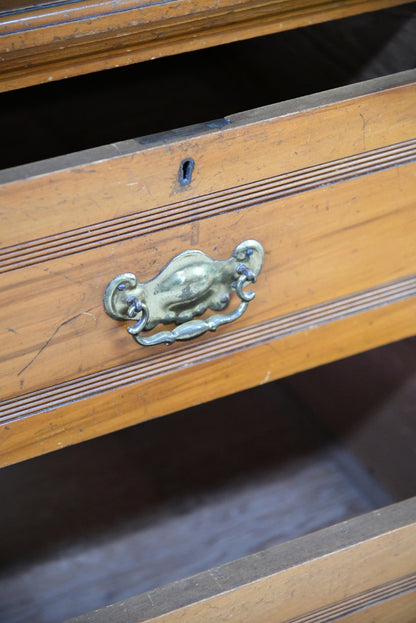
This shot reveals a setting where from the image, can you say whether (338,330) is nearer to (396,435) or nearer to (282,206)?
(282,206)

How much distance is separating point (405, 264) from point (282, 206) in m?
0.13

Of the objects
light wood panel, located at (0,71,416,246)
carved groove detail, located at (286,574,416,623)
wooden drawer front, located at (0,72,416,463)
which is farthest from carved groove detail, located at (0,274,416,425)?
carved groove detail, located at (286,574,416,623)

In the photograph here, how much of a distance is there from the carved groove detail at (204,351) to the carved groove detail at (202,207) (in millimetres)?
97

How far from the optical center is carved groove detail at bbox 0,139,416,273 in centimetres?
41

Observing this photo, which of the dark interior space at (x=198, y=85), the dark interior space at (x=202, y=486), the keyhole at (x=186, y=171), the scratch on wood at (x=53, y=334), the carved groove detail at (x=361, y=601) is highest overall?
the dark interior space at (x=198, y=85)

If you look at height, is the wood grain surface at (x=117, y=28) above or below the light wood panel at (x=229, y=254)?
above

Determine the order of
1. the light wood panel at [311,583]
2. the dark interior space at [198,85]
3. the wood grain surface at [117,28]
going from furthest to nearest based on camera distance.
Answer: the dark interior space at [198,85] → the light wood panel at [311,583] → the wood grain surface at [117,28]

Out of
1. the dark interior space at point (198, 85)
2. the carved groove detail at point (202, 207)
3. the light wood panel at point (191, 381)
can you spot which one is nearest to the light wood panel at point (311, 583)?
the light wood panel at point (191, 381)

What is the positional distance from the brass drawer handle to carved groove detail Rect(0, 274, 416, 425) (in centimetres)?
3

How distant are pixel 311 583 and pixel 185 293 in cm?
24

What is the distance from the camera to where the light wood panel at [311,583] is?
52 centimetres

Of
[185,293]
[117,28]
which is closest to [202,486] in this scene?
[185,293]

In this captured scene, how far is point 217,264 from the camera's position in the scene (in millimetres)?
470

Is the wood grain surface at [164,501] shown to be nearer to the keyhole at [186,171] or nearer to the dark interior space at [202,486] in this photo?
the dark interior space at [202,486]
